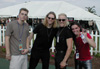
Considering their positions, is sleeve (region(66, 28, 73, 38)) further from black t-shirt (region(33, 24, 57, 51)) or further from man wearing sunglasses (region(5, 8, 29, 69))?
man wearing sunglasses (region(5, 8, 29, 69))

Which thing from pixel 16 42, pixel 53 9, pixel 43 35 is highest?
pixel 53 9

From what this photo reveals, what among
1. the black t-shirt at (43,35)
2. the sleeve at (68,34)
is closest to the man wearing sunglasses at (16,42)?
the black t-shirt at (43,35)

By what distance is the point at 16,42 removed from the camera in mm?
2768

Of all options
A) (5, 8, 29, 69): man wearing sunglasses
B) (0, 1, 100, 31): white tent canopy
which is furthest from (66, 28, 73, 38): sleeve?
(0, 1, 100, 31): white tent canopy

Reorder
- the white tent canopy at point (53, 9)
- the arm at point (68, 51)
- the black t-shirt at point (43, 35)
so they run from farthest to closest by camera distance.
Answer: the white tent canopy at point (53, 9)
the black t-shirt at point (43, 35)
the arm at point (68, 51)

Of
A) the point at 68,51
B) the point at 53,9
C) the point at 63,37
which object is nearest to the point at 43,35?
the point at 63,37

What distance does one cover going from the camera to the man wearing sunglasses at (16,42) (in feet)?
8.86

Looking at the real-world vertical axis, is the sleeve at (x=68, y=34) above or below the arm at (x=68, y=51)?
above

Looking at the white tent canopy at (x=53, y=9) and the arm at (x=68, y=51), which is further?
the white tent canopy at (x=53, y=9)

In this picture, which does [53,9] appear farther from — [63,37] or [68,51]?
[68,51]

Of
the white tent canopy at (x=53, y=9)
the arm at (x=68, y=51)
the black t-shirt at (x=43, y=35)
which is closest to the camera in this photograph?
the arm at (x=68, y=51)

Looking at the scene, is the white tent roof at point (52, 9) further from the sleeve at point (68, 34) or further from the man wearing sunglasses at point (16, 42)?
the man wearing sunglasses at point (16, 42)

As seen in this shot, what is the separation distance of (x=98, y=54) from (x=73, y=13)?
23.6 ft

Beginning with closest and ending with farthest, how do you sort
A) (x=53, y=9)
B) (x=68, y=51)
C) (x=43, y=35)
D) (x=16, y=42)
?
(x=68, y=51), (x=16, y=42), (x=43, y=35), (x=53, y=9)
